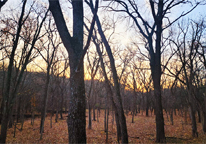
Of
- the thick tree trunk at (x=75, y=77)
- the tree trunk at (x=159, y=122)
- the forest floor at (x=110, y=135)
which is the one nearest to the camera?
the thick tree trunk at (x=75, y=77)

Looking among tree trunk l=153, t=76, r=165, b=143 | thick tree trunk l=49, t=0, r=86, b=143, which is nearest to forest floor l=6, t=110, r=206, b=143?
tree trunk l=153, t=76, r=165, b=143

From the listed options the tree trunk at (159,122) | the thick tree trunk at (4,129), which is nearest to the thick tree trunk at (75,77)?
the thick tree trunk at (4,129)

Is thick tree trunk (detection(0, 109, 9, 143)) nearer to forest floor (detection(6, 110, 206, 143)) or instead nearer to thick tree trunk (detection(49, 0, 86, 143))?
forest floor (detection(6, 110, 206, 143))

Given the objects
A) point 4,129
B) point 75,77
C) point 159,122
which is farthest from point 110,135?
point 75,77

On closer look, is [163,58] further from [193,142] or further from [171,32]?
[193,142]

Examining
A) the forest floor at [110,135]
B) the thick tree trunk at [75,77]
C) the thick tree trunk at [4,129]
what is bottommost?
the forest floor at [110,135]

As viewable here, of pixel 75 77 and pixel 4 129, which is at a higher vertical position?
pixel 75 77

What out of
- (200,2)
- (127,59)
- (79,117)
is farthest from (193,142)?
(127,59)

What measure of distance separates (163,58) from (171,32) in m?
5.64

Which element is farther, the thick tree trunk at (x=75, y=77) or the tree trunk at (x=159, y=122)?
the tree trunk at (x=159, y=122)

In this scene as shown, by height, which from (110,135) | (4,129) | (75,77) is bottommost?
(110,135)

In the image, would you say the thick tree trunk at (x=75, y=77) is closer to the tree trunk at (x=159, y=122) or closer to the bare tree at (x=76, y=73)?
the bare tree at (x=76, y=73)

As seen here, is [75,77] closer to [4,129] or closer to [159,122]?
[4,129]

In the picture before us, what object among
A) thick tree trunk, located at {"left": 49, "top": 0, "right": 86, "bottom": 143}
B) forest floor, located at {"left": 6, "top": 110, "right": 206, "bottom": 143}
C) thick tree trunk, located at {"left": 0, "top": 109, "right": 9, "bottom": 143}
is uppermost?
thick tree trunk, located at {"left": 49, "top": 0, "right": 86, "bottom": 143}
